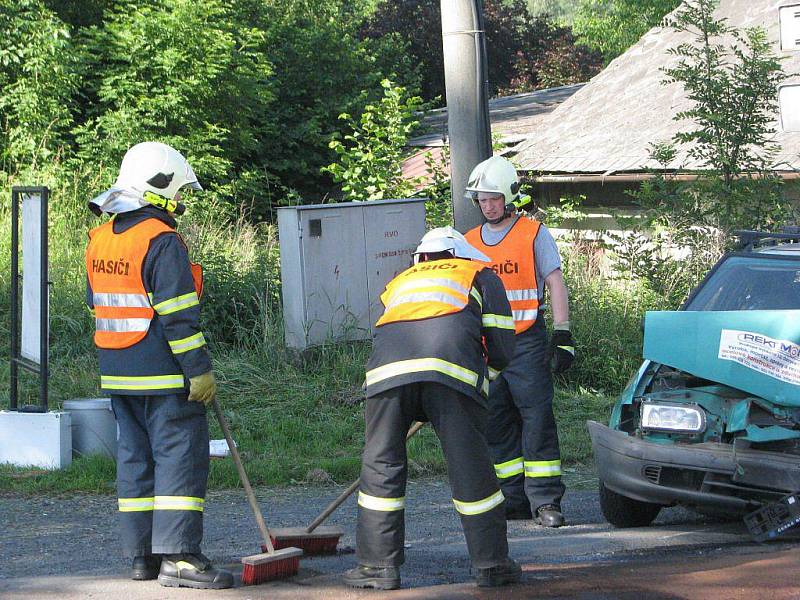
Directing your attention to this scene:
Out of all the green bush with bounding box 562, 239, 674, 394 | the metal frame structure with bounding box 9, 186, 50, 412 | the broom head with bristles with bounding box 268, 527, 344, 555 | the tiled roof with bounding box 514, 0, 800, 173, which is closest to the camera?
the broom head with bristles with bounding box 268, 527, 344, 555

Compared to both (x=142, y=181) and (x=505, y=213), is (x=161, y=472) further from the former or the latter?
(x=505, y=213)

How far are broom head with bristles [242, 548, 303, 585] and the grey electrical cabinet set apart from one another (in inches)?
183

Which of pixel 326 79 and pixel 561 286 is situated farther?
pixel 326 79

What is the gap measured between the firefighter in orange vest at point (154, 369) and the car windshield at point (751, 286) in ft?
10.3

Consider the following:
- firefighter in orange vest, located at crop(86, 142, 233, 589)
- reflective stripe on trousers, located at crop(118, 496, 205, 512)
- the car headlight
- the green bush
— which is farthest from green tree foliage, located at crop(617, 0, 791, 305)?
reflective stripe on trousers, located at crop(118, 496, 205, 512)

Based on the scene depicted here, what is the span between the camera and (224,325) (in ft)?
33.4

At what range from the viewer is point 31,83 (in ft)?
45.4

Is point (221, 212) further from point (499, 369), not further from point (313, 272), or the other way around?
point (499, 369)

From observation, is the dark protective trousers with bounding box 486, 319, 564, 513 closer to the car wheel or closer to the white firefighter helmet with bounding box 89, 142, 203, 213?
the car wheel

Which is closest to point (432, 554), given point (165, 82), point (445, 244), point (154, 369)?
point (445, 244)

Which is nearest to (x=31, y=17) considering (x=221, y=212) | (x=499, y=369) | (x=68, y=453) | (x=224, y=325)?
(x=221, y=212)

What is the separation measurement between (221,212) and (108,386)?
9105 mm

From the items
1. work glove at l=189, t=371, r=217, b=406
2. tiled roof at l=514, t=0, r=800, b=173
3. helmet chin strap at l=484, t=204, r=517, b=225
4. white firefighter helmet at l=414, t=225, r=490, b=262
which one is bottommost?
work glove at l=189, t=371, r=217, b=406

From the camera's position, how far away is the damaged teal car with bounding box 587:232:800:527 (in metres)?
5.30
